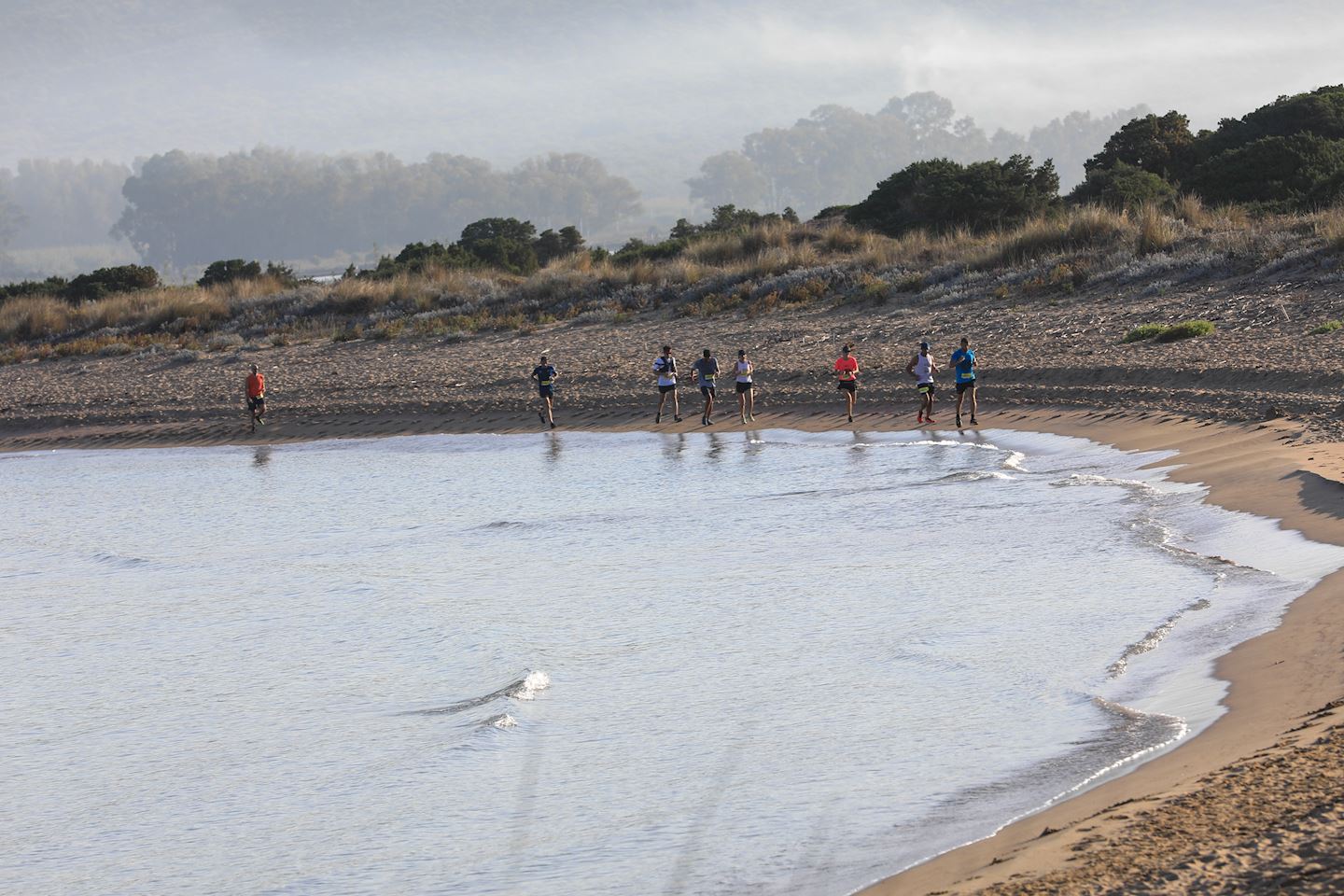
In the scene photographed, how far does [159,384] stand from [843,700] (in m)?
26.4

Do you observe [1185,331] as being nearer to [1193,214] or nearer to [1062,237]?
[1062,237]

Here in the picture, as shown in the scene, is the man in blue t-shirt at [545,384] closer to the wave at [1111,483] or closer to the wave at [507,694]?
the wave at [1111,483]

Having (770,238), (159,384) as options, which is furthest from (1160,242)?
(159,384)

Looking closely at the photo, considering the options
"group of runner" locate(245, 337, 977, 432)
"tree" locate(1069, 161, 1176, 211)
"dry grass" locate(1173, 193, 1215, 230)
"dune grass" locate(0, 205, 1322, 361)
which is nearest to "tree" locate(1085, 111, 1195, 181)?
"tree" locate(1069, 161, 1176, 211)

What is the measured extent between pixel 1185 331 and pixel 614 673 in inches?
628

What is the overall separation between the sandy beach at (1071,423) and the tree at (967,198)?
11527 mm

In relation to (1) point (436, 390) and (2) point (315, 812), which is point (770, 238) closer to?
(1) point (436, 390)

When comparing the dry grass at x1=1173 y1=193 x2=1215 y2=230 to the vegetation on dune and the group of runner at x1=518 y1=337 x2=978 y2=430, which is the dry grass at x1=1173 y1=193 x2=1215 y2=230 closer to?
the vegetation on dune

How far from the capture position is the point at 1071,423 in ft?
66.5

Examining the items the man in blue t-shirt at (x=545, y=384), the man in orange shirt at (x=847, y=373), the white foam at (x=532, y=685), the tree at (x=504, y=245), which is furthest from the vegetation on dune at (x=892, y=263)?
the white foam at (x=532, y=685)

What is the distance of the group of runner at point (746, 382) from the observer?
21391 millimetres

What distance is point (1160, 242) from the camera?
96.5 ft

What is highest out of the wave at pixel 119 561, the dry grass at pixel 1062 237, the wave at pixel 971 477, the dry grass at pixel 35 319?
the dry grass at pixel 35 319

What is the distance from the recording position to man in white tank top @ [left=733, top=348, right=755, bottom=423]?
915 inches
